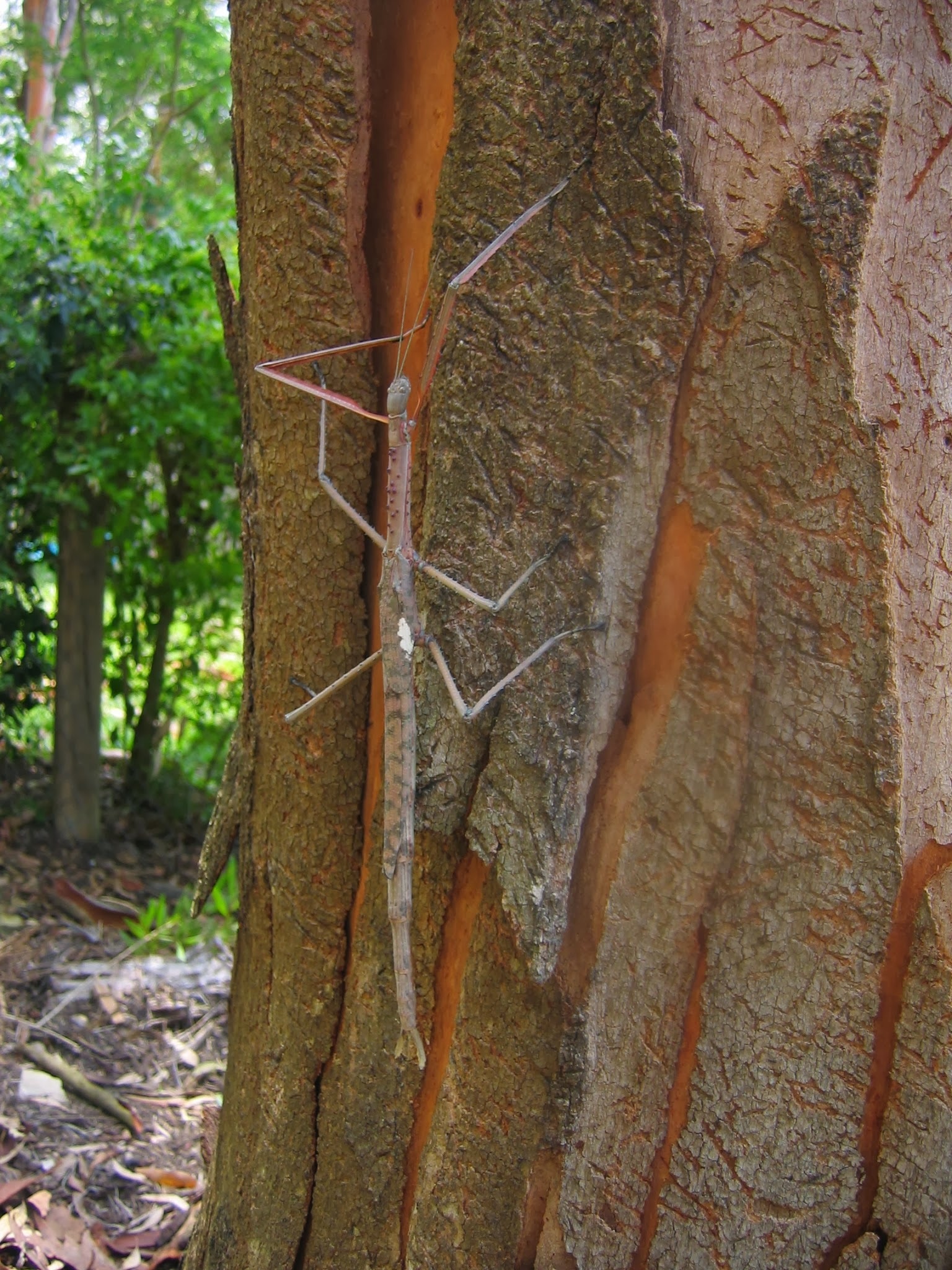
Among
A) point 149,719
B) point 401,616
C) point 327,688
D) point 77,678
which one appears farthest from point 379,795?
point 149,719

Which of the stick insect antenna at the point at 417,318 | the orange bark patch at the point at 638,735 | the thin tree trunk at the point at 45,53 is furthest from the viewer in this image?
the thin tree trunk at the point at 45,53

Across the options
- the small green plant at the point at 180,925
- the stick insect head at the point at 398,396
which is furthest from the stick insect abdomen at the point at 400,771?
the small green plant at the point at 180,925

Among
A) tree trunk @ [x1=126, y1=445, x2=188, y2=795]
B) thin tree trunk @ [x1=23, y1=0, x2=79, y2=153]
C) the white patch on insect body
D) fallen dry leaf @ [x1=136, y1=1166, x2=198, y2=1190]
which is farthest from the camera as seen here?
thin tree trunk @ [x1=23, y1=0, x2=79, y2=153]

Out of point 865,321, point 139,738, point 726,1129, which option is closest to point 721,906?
point 726,1129

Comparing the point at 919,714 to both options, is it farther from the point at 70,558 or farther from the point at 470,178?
the point at 70,558

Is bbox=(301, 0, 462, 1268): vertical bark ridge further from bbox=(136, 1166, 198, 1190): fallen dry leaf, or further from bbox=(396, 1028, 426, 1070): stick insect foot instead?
bbox=(136, 1166, 198, 1190): fallen dry leaf

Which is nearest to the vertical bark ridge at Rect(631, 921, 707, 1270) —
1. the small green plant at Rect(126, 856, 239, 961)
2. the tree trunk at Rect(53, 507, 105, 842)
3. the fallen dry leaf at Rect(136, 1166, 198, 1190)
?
the fallen dry leaf at Rect(136, 1166, 198, 1190)

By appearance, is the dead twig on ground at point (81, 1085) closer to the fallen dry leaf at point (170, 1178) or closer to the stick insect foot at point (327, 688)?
the fallen dry leaf at point (170, 1178)
